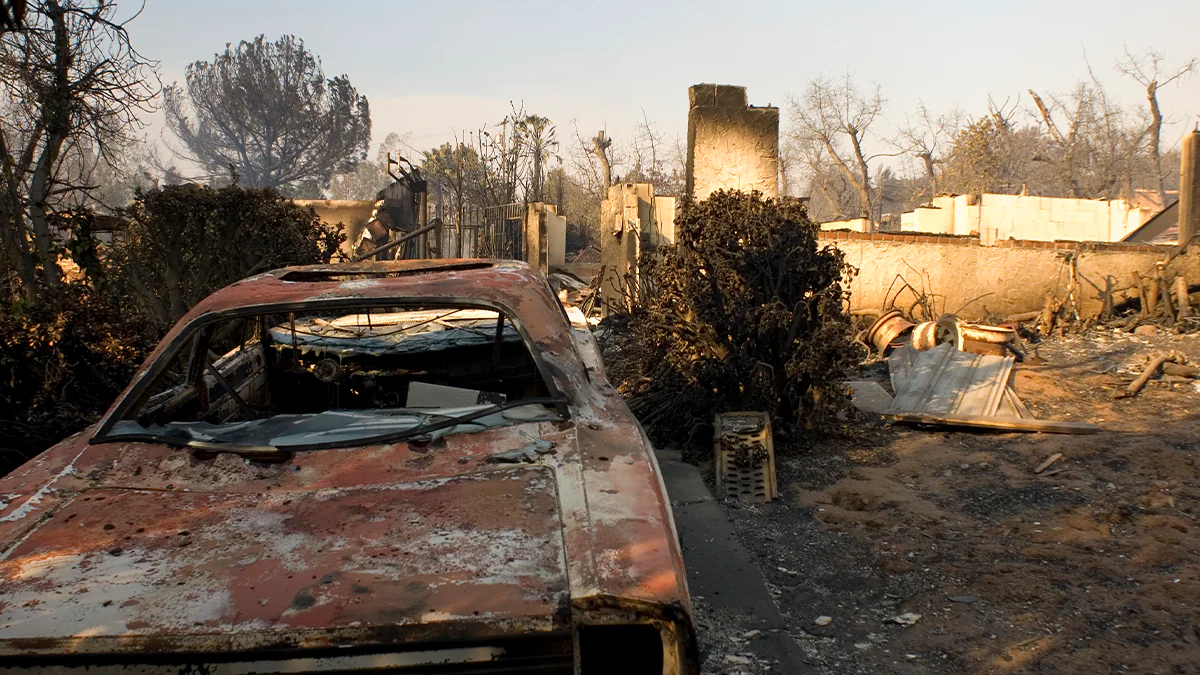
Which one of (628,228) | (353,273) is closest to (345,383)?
(353,273)

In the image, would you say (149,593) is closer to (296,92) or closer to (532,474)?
(532,474)

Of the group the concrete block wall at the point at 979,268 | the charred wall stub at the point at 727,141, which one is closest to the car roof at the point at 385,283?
the charred wall stub at the point at 727,141

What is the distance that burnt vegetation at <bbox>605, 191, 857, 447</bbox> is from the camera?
220 inches

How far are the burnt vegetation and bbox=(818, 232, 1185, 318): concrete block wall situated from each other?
447 centimetres

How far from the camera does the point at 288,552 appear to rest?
1.99 m

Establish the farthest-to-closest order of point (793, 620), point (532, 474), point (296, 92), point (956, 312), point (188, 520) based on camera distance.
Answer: point (296, 92) < point (956, 312) < point (793, 620) < point (532, 474) < point (188, 520)

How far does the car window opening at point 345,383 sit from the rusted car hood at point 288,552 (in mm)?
189

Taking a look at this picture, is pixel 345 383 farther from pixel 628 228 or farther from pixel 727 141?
pixel 628 228

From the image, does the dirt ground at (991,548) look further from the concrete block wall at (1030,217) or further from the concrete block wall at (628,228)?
the concrete block wall at (1030,217)

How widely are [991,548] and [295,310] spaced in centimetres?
316

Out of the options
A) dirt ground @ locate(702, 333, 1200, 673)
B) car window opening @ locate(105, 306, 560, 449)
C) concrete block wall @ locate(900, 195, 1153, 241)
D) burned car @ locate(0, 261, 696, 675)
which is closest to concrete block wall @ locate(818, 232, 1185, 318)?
dirt ground @ locate(702, 333, 1200, 673)

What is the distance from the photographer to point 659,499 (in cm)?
225

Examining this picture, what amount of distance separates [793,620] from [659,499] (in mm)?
1508

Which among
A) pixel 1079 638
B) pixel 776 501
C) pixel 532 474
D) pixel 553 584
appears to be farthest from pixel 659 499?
pixel 776 501
